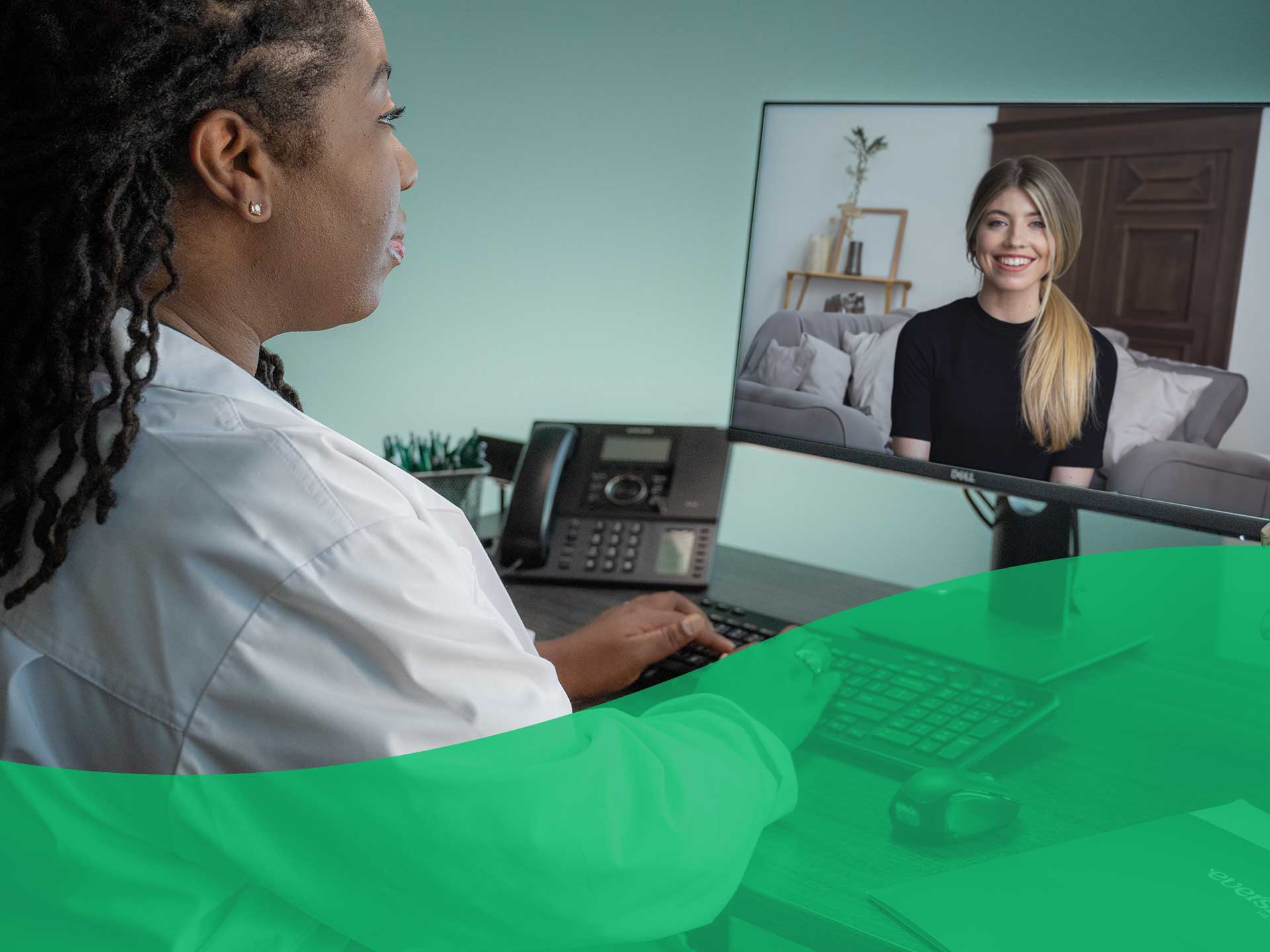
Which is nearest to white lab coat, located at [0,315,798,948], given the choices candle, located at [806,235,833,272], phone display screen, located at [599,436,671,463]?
candle, located at [806,235,833,272]

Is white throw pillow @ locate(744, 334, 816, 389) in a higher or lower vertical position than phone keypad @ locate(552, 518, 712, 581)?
higher

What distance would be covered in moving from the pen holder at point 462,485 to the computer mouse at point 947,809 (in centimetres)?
89

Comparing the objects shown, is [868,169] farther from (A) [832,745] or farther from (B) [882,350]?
(A) [832,745]

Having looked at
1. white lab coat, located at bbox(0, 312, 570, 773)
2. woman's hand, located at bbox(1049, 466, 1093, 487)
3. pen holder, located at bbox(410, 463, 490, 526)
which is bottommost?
pen holder, located at bbox(410, 463, 490, 526)

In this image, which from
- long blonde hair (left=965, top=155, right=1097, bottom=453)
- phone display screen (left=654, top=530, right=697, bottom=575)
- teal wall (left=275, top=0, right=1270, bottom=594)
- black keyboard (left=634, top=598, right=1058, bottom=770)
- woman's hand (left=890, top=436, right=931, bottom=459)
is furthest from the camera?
teal wall (left=275, top=0, right=1270, bottom=594)

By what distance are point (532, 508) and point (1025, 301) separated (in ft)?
2.14

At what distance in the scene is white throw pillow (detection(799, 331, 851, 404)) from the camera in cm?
124

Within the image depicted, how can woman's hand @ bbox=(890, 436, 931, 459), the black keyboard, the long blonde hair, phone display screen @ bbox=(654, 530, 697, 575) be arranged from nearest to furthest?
the black keyboard < the long blonde hair < woman's hand @ bbox=(890, 436, 931, 459) < phone display screen @ bbox=(654, 530, 697, 575)

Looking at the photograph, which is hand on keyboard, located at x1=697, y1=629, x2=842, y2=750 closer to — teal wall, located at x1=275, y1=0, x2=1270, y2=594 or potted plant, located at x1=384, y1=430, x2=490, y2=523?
potted plant, located at x1=384, y1=430, x2=490, y2=523

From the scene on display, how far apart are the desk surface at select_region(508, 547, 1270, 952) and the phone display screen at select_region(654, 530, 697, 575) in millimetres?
155

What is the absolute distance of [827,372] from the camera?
1.25 meters

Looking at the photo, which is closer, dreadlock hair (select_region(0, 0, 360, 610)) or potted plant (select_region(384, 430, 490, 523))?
dreadlock hair (select_region(0, 0, 360, 610))
